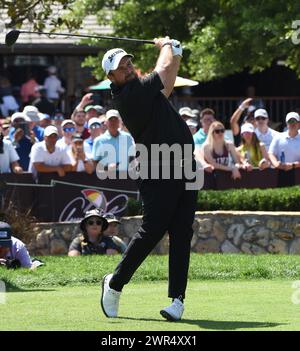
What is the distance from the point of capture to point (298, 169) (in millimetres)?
18109

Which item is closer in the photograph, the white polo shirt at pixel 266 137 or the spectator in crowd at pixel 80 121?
the white polo shirt at pixel 266 137

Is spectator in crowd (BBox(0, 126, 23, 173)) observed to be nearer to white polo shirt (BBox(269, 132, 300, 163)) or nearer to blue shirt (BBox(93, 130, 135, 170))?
blue shirt (BBox(93, 130, 135, 170))

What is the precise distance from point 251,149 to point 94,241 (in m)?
4.83

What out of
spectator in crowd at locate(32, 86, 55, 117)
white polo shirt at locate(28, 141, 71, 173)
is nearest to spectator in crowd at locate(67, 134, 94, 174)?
white polo shirt at locate(28, 141, 71, 173)

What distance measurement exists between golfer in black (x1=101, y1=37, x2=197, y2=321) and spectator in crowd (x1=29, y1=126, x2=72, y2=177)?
29.4ft

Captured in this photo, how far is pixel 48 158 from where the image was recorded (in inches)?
685

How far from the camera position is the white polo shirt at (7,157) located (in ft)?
56.2

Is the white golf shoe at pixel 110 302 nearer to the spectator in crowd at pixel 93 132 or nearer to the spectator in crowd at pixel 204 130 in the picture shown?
the spectator in crowd at pixel 93 132

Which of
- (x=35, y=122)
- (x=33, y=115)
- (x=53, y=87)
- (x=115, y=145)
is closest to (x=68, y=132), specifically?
(x=115, y=145)

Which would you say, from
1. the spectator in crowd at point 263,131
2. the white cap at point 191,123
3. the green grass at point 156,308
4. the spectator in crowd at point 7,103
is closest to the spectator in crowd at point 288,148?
the spectator in crowd at point 263,131

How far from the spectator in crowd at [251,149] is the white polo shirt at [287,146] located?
0.89ft

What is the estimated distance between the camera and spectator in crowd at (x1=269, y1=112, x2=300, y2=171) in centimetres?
1784

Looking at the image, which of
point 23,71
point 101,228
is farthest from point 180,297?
point 23,71

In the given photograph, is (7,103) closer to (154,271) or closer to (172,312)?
(154,271)
